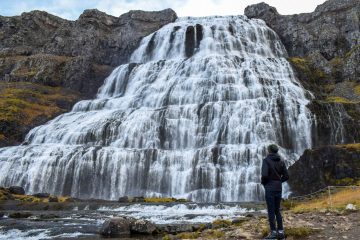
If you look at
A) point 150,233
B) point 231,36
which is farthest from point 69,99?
point 150,233

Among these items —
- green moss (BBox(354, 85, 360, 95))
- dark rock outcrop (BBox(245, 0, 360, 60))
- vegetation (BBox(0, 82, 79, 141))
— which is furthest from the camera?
dark rock outcrop (BBox(245, 0, 360, 60))

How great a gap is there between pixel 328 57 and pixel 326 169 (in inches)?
2079

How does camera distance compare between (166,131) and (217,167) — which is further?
(166,131)

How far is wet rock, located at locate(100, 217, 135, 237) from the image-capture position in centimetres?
2150

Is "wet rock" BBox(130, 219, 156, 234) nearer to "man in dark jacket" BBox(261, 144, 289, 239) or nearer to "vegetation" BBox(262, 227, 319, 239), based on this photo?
"vegetation" BBox(262, 227, 319, 239)

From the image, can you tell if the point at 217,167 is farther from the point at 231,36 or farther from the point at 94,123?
the point at 231,36

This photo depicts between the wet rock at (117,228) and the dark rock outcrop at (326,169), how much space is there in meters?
23.0

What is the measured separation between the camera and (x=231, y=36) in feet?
269

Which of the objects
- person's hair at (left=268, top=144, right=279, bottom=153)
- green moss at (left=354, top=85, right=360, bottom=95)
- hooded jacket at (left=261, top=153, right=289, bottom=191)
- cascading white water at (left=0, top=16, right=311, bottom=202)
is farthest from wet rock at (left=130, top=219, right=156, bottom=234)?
green moss at (left=354, top=85, right=360, bottom=95)

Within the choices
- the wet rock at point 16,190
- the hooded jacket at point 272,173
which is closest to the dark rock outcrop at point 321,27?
the wet rock at point 16,190

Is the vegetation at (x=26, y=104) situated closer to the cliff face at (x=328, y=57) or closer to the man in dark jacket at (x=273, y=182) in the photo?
the cliff face at (x=328, y=57)

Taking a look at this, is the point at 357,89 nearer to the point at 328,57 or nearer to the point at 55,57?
the point at 328,57

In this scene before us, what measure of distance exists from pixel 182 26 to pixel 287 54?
74.3ft

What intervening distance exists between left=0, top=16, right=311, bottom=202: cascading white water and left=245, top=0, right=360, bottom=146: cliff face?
9.81 feet
